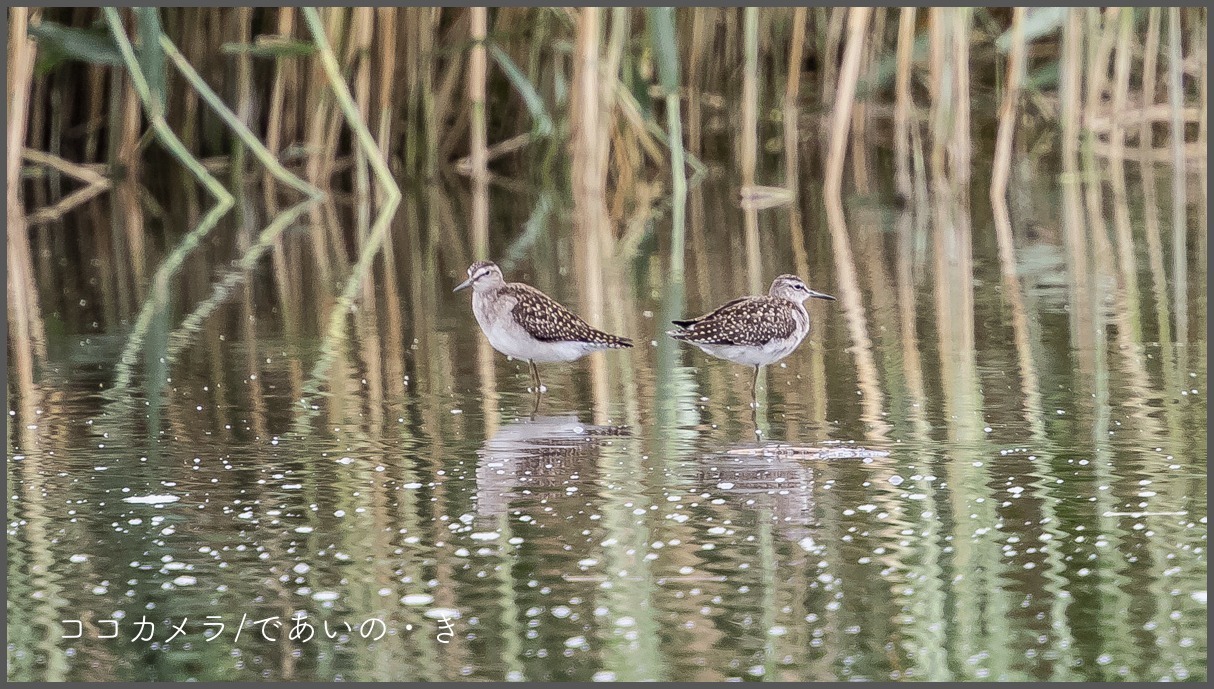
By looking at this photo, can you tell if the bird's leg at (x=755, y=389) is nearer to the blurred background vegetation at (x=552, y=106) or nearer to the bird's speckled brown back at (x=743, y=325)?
the bird's speckled brown back at (x=743, y=325)

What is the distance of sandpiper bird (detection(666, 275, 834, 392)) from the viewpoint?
7.64 meters

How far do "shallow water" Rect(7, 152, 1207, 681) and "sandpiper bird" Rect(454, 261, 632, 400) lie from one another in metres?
0.17

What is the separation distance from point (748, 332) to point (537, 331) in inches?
34.1

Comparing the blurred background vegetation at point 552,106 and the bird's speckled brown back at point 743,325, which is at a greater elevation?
the blurred background vegetation at point 552,106

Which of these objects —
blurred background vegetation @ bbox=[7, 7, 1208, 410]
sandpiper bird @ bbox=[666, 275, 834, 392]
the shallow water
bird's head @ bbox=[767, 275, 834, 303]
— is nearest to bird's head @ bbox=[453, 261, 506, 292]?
the shallow water

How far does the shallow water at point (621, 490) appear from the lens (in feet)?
14.9

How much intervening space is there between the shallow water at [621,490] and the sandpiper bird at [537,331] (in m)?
0.17

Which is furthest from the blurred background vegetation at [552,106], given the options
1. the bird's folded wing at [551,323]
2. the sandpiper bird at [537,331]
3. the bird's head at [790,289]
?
the bird's folded wing at [551,323]

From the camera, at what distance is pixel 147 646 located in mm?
4586

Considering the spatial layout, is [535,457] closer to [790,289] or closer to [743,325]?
[743,325]

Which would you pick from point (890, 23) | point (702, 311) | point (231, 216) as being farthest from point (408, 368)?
point (890, 23)

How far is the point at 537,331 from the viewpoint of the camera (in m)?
7.89

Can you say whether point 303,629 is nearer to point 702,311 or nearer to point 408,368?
point 408,368

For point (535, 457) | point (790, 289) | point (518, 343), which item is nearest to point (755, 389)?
point (790, 289)
